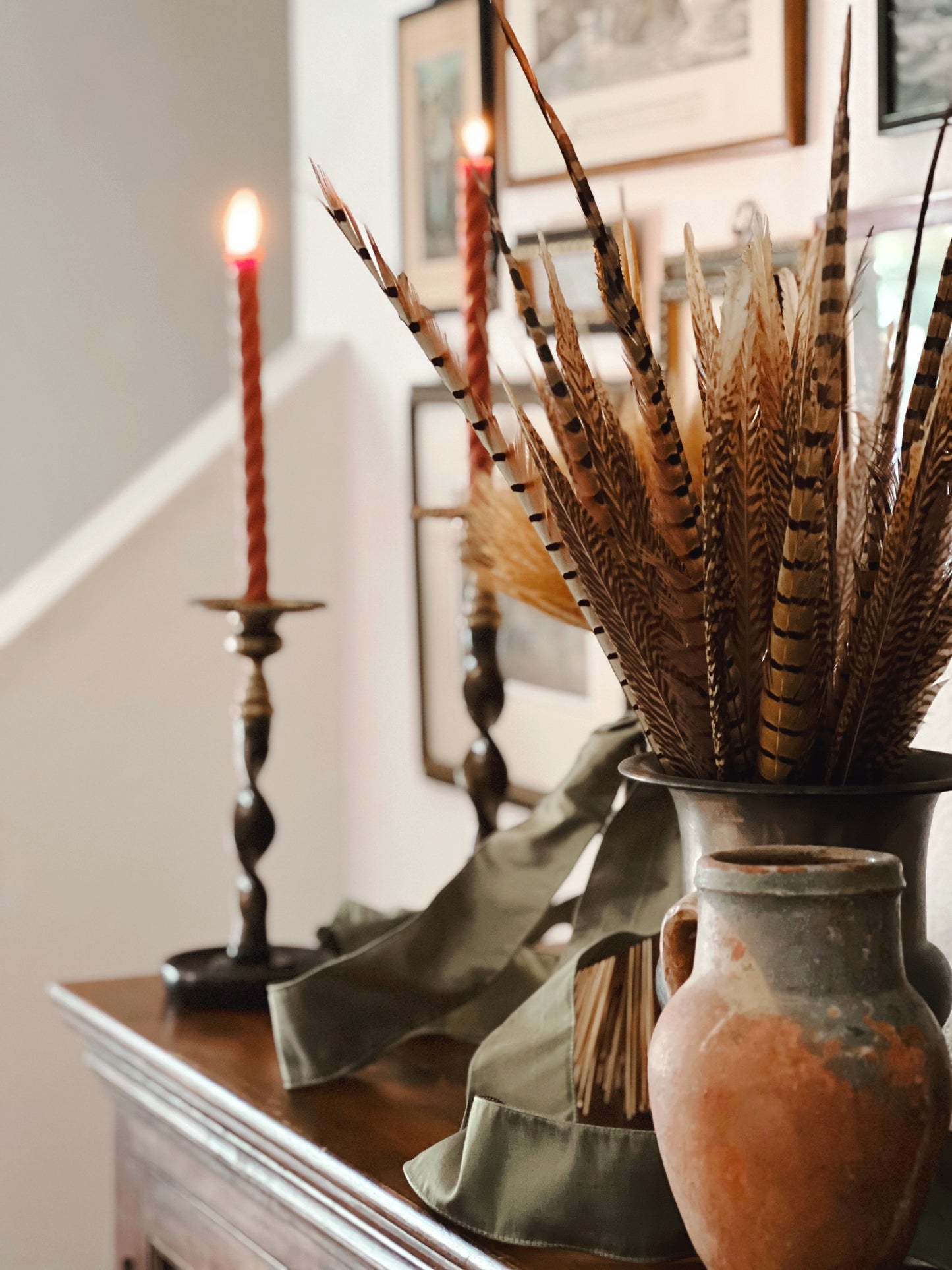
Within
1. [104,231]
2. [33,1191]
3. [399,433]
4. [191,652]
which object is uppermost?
[104,231]

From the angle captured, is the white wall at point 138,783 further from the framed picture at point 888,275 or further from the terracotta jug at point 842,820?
the terracotta jug at point 842,820

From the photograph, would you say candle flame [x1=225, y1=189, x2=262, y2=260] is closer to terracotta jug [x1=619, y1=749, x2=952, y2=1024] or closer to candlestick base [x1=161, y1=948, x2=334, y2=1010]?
candlestick base [x1=161, y1=948, x2=334, y2=1010]

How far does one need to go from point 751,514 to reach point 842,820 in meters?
0.12

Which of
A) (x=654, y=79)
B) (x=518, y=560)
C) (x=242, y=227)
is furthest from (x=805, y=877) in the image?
(x=654, y=79)

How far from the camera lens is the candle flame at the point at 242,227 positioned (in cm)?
109

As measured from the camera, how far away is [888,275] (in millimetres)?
958

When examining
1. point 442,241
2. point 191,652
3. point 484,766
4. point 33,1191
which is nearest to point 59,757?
point 191,652

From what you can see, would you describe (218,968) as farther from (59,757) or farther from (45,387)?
(45,387)

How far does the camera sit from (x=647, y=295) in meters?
1.29

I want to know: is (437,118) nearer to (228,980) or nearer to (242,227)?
(242,227)

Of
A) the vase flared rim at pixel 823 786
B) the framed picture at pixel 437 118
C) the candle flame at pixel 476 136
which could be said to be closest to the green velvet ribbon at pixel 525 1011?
the vase flared rim at pixel 823 786

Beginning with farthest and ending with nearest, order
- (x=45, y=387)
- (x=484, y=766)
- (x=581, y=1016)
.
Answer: (x=45, y=387) → (x=484, y=766) → (x=581, y=1016)

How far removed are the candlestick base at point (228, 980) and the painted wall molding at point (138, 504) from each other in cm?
75

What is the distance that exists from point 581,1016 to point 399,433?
1115 millimetres
